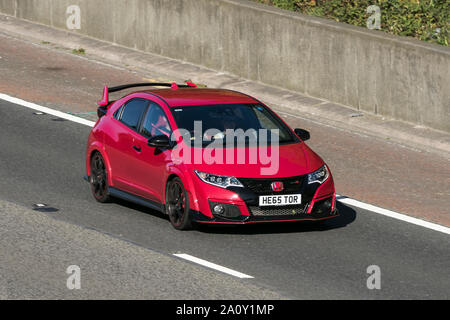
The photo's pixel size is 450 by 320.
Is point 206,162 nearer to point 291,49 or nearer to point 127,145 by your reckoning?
point 127,145

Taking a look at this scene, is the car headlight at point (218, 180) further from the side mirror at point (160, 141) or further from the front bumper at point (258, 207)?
A: the side mirror at point (160, 141)

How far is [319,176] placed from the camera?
43.8ft

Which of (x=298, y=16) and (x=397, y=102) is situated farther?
(x=298, y=16)

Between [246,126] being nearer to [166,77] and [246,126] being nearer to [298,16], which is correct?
[298,16]

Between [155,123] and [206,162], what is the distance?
4.33 feet

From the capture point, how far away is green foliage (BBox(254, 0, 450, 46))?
20188 mm

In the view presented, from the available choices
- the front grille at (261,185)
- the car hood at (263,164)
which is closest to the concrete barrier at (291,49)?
the car hood at (263,164)

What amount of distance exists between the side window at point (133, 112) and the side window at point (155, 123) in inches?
6.8

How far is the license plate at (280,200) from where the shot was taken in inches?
508

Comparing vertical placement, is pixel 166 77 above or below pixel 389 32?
below

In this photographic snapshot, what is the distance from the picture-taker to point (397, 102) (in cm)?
1900

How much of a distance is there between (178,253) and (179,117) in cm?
216

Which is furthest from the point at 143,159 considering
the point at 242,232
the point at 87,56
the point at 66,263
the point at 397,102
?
the point at 87,56

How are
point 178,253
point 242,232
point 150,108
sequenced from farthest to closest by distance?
point 150,108
point 242,232
point 178,253
